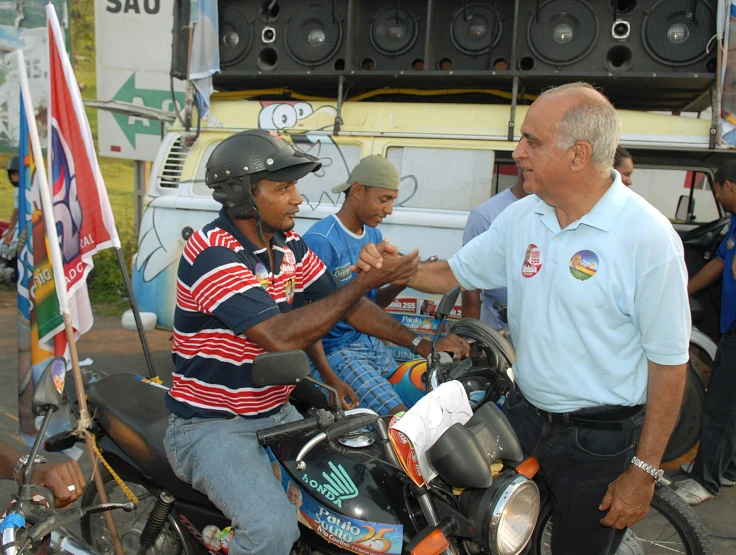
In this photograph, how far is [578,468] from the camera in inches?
90.5

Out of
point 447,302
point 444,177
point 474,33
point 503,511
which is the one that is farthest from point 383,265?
point 474,33

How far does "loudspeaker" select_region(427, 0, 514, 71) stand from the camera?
5.71 meters

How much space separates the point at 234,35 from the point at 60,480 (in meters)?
5.13

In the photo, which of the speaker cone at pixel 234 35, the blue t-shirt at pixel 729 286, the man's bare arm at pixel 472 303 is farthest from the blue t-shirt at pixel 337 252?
the speaker cone at pixel 234 35

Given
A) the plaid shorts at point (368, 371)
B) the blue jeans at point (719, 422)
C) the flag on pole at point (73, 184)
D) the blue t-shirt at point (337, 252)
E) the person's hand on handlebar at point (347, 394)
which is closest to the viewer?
the person's hand on handlebar at point (347, 394)

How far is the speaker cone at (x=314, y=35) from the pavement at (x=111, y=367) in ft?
10.7

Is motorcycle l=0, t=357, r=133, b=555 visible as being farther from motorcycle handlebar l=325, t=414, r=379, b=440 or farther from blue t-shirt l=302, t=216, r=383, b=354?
blue t-shirt l=302, t=216, r=383, b=354

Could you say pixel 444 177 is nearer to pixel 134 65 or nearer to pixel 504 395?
pixel 504 395

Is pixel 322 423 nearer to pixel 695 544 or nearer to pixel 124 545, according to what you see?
pixel 124 545

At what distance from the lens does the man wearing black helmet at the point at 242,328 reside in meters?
2.17

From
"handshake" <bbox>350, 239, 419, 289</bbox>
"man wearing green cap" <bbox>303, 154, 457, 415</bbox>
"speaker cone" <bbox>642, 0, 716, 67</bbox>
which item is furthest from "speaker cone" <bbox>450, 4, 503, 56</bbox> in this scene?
"handshake" <bbox>350, 239, 419, 289</bbox>

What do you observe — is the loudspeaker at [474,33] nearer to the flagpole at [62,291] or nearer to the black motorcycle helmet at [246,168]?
the flagpole at [62,291]

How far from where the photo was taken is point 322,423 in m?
2.06

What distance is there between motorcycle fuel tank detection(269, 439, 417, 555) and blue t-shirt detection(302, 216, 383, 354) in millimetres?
1156
